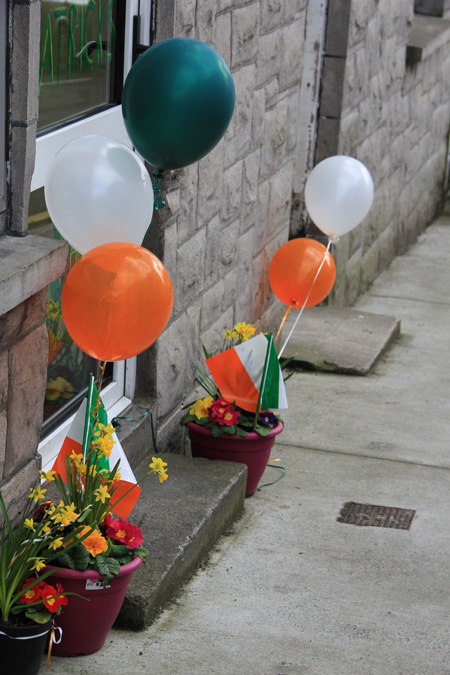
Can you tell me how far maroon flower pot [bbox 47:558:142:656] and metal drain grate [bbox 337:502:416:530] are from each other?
1406 millimetres

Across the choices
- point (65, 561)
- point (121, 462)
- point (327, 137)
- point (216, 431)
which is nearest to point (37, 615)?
point (65, 561)

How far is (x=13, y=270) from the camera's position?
2.56 meters

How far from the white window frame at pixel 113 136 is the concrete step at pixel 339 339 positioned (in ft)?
5.68

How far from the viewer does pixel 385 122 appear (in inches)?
307

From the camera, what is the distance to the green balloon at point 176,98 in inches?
108

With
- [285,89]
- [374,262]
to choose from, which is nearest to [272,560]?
[285,89]

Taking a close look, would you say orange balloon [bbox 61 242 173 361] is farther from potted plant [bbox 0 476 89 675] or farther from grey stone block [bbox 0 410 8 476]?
potted plant [bbox 0 476 89 675]

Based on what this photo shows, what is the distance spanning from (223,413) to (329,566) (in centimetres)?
74

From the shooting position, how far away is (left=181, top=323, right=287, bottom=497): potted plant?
3.96 metres

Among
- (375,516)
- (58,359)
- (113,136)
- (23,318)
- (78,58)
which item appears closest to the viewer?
(23,318)

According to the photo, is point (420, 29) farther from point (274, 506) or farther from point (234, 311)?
point (274, 506)

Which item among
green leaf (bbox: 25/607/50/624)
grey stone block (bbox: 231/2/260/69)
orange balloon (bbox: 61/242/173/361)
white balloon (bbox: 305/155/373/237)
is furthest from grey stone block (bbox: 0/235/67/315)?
white balloon (bbox: 305/155/373/237)

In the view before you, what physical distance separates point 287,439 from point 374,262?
357cm

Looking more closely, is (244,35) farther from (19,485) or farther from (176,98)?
(19,485)
